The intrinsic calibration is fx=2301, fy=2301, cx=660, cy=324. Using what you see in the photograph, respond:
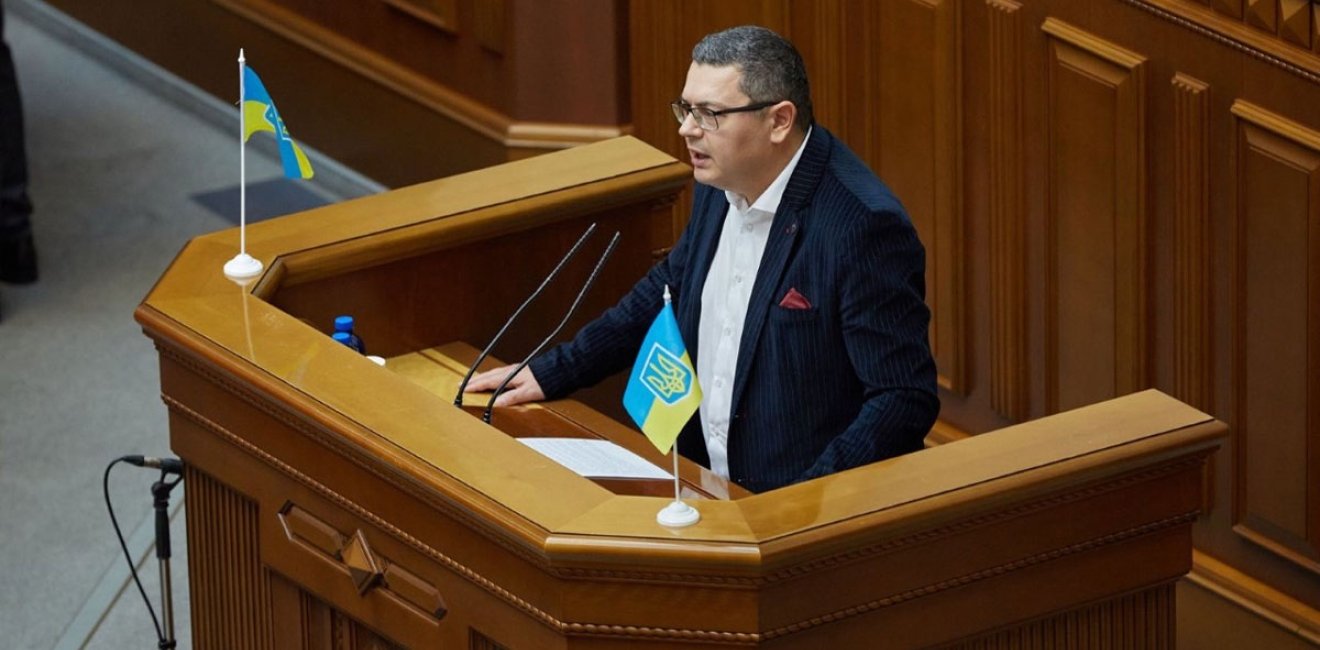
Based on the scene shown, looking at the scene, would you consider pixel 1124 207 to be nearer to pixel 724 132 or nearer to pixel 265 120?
pixel 724 132

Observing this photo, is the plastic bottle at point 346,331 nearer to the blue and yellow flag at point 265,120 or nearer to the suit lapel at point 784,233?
the blue and yellow flag at point 265,120

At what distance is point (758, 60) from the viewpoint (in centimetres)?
370

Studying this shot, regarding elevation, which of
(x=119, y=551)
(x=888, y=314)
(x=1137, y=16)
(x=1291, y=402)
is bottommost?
(x=119, y=551)

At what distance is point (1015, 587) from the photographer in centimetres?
338

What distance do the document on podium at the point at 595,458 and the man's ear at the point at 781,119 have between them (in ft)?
1.97

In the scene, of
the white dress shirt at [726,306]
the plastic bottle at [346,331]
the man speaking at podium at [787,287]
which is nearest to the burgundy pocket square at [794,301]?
the man speaking at podium at [787,287]

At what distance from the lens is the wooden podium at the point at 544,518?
10.4 ft

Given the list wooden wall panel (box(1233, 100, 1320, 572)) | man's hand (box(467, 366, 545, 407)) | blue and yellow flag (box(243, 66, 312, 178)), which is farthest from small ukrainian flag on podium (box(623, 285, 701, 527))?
wooden wall panel (box(1233, 100, 1320, 572))

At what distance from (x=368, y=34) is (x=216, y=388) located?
3.35 m

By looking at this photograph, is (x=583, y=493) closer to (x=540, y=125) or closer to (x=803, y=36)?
(x=803, y=36)

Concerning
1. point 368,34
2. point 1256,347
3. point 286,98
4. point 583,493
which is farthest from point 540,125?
point 583,493

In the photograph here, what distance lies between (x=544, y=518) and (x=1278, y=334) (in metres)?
1.85

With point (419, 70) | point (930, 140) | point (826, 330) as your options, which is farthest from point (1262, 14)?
point (419, 70)

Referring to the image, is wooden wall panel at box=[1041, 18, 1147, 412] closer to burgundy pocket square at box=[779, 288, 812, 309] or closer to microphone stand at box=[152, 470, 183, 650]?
burgundy pocket square at box=[779, 288, 812, 309]
